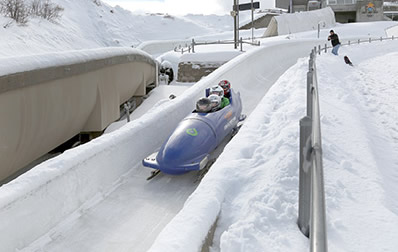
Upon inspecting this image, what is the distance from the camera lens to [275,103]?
5.67m

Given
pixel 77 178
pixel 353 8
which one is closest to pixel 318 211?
pixel 77 178

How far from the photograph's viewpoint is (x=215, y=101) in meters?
5.55

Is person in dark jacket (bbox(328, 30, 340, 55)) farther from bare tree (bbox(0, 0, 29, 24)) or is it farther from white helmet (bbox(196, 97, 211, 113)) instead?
bare tree (bbox(0, 0, 29, 24))

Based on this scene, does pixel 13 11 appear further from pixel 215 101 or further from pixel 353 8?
pixel 353 8

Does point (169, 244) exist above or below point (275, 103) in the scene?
below

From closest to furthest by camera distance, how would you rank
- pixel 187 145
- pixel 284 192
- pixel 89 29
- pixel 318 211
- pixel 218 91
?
1. pixel 318 211
2. pixel 284 192
3. pixel 187 145
4. pixel 218 91
5. pixel 89 29

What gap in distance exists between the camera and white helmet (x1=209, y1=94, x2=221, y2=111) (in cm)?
550

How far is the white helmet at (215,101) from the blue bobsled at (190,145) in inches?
6.1

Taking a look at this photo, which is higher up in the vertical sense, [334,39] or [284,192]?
[334,39]

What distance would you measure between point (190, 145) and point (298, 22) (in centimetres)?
3145

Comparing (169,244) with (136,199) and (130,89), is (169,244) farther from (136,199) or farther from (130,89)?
(130,89)

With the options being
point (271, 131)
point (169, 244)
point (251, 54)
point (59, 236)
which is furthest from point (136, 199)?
point (251, 54)

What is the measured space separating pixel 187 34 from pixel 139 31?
6002mm

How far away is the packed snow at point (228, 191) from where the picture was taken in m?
2.40
